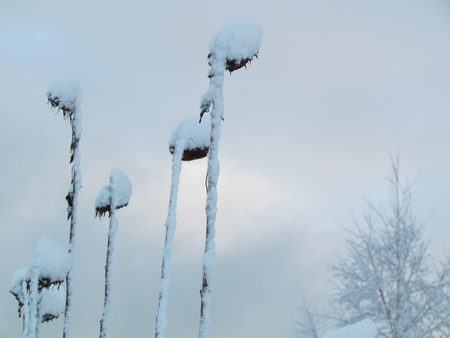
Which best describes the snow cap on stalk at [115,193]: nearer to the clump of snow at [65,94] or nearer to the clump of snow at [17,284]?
the clump of snow at [65,94]

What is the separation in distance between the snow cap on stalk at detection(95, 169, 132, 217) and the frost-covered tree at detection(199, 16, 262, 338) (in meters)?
4.83

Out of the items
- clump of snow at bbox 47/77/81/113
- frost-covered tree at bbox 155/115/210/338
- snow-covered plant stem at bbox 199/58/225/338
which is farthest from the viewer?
clump of snow at bbox 47/77/81/113

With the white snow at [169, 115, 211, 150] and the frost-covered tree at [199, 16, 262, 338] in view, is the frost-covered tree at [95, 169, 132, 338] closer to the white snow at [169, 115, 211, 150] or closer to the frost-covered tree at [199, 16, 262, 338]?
the white snow at [169, 115, 211, 150]

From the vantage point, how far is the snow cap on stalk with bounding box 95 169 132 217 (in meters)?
11.0

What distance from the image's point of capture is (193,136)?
9164 millimetres

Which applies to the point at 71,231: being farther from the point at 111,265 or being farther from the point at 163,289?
the point at 163,289

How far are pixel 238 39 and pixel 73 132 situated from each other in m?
5.23

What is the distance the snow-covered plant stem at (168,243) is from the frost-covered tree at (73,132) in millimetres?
2480

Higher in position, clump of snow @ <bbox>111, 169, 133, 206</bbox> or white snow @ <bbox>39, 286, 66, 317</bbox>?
clump of snow @ <bbox>111, 169, 133, 206</bbox>

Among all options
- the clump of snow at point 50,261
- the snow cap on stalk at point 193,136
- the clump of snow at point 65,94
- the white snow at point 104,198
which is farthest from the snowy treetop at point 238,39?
the clump of snow at point 50,261

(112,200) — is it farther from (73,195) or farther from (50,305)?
(50,305)

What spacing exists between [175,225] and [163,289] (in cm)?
122

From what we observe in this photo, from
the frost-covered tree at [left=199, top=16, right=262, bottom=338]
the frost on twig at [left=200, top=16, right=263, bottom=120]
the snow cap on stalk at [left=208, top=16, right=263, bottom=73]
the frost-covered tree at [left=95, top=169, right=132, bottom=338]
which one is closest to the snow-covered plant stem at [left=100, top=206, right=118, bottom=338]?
the frost-covered tree at [left=95, top=169, right=132, bottom=338]

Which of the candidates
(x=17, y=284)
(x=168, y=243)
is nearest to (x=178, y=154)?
(x=168, y=243)
